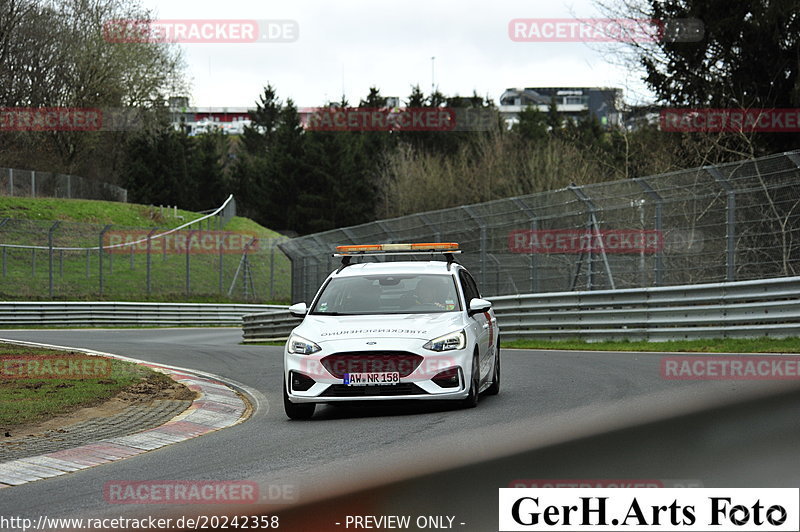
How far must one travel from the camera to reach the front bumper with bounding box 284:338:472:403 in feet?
35.4

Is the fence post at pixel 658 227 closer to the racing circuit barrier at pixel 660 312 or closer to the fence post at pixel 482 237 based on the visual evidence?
the racing circuit barrier at pixel 660 312

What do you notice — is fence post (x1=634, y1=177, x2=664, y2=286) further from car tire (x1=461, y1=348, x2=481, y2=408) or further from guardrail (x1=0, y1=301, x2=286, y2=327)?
guardrail (x1=0, y1=301, x2=286, y2=327)

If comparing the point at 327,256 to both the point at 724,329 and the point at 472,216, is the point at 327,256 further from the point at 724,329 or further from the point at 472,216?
the point at 724,329

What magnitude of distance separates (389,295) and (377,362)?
1467 mm

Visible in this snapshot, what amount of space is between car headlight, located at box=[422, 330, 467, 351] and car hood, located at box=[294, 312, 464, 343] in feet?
0.22

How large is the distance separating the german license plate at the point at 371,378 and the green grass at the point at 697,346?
761 cm

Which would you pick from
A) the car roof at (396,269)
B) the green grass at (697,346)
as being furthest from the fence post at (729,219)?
the car roof at (396,269)

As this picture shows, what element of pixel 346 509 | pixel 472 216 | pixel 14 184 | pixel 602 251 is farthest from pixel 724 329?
pixel 14 184

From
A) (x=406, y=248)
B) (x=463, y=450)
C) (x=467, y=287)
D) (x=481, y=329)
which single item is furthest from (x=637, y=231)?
(x=463, y=450)

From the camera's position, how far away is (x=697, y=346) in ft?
58.1

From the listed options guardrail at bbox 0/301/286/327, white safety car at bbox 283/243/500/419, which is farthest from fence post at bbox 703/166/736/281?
guardrail at bbox 0/301/286/327

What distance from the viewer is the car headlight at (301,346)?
1098 cm

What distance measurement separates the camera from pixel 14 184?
57.9 meters

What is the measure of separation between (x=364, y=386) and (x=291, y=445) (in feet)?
5.30
